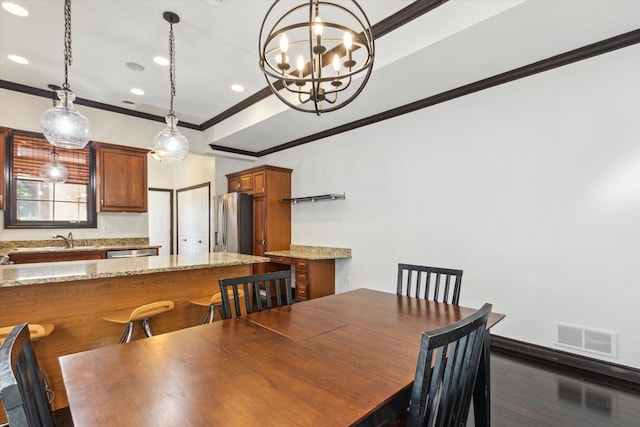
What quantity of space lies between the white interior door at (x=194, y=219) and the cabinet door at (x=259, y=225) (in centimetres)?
139

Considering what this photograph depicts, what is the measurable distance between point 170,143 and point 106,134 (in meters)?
2.62

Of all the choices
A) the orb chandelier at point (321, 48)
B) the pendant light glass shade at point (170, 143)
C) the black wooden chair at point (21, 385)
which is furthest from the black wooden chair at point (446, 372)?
the pendant light glass shade at point (170, 143)

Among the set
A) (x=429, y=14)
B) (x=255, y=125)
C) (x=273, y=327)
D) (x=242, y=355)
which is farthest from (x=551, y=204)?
(x=255, y=125)

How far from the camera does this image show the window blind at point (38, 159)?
13.8ft

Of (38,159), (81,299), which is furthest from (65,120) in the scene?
(38,159)

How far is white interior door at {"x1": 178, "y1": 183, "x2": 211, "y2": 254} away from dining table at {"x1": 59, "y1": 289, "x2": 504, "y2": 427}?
5410 millimetres

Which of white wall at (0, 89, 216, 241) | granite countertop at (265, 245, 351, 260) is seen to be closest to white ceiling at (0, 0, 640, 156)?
white wall at (0, 89, 216, 241)

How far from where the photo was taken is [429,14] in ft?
8.43

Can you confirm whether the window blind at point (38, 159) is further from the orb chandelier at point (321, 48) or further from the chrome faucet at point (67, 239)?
the orb chandelier at point (321, 48)

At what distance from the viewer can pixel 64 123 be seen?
2443 mm

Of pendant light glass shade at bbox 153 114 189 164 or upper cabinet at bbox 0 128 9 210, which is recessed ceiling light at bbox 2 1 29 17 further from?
upper cabinet at bbox 0 128 9 210

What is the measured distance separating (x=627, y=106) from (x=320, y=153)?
3.68 meters

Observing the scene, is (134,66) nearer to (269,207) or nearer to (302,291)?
(269,207)

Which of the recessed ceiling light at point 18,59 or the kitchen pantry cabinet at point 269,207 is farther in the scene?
the kitchen pantry cabinet at point 269,207
